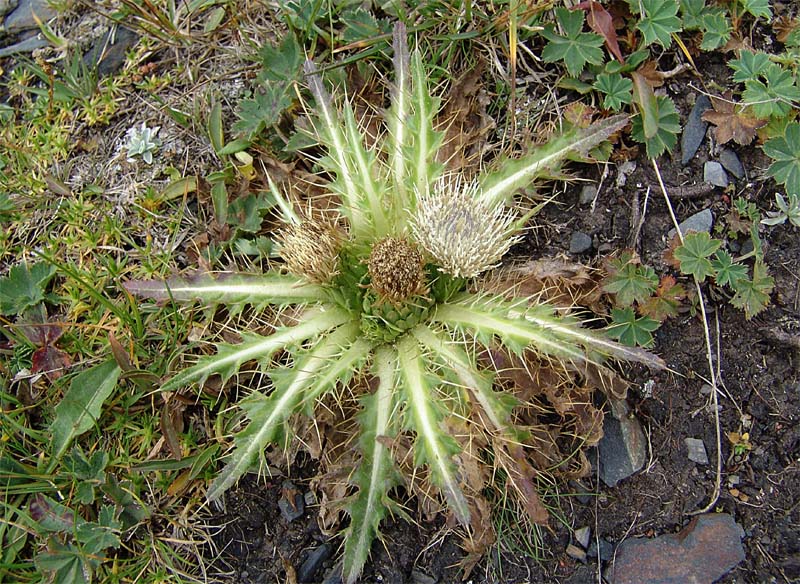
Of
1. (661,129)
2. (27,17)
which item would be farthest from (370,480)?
(27,17)

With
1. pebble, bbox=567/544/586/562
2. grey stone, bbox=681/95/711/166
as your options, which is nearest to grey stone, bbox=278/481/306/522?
pebble, bbox=567/544/586/562

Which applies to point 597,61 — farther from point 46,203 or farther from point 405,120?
point 46,203

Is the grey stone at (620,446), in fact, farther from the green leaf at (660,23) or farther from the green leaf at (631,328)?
the green leaf at (660,23)

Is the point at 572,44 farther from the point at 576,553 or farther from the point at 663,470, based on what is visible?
the point at 576,553

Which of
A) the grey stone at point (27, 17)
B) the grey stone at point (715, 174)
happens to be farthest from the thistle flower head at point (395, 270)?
the grey stone at point (27, 17)

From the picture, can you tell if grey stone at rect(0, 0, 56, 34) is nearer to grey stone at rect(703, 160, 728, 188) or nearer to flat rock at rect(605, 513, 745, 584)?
grey stone at rect(703, 160, 728, 188)

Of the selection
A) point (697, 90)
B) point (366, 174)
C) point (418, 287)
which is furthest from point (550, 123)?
point (418, 287)
